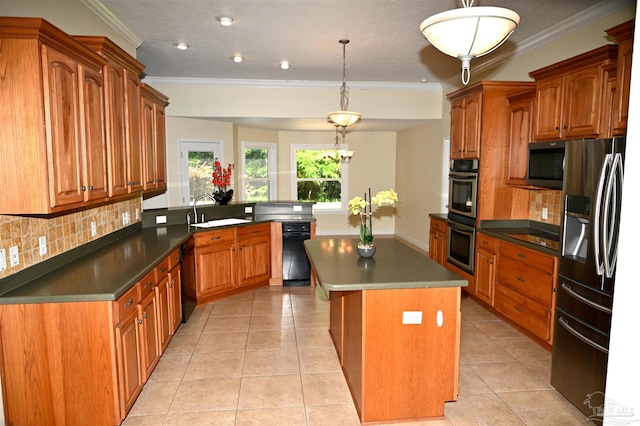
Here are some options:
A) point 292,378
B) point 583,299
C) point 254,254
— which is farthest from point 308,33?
point 583,299

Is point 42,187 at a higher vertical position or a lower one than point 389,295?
higher

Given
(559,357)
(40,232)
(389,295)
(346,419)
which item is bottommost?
(346,419)

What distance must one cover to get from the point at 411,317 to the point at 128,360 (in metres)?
1.80

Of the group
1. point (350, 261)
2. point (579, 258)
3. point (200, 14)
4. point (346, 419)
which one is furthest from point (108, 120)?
point (579, 258)

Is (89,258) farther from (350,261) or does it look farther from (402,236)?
(402,236)

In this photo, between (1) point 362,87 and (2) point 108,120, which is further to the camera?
(1) point 362,87

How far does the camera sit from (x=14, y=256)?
95.2 inches

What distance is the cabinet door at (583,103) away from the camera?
3.28 metres

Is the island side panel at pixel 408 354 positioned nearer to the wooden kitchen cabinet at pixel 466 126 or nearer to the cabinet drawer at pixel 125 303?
the cabinet drawer at pixel 125 303

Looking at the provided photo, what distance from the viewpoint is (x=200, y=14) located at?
3904 mm

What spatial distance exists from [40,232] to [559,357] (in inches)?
143

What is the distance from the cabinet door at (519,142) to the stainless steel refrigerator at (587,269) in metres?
1.70

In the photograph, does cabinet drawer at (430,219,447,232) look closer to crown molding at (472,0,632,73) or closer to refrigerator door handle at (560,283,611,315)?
crown molding at (472,0,632,73)

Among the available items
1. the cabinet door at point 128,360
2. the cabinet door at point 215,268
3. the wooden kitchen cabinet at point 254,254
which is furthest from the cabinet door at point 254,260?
the cabinet door at point 128,360
